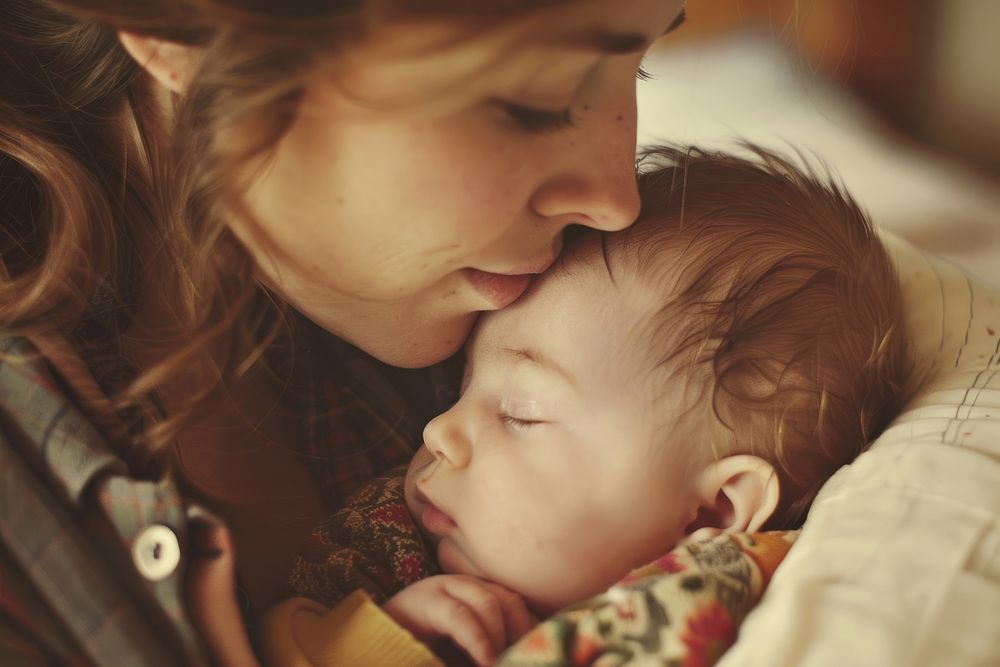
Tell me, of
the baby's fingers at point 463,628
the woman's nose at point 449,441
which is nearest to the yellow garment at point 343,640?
the baby's fingers at point 463,628

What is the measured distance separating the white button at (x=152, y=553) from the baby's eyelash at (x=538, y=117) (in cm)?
39

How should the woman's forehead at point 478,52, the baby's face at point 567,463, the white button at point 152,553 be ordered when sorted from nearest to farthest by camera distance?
the woman's forehead at point 478,52 < the white button at point 152,553 < the baby's face at point 567,463

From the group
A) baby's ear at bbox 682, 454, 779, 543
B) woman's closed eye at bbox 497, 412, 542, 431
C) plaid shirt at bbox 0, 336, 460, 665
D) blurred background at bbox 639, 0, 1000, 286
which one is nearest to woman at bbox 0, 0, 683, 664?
plaid shirt at bbox 0, 336, 460, 665

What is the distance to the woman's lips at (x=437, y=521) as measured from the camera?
85 centimetres

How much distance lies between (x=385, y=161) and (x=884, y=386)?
54 cm

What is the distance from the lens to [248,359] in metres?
0.77

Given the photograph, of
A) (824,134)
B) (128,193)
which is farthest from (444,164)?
(824,134)

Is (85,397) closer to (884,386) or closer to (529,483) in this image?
(529,483)

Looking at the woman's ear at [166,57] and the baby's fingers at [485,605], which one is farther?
the baby's fingers at [485,605]

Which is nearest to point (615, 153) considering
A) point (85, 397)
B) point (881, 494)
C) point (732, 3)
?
point (881, 494)

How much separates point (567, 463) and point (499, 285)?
173mm

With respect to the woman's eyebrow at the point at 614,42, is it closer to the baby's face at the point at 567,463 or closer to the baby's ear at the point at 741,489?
the baby's face at the point at 567,463

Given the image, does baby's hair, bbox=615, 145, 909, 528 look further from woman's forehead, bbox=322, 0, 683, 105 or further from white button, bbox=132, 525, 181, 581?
white button, bbox=132, 525, 181, 581

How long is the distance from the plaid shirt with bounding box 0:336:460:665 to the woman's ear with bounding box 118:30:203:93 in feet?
0.78
